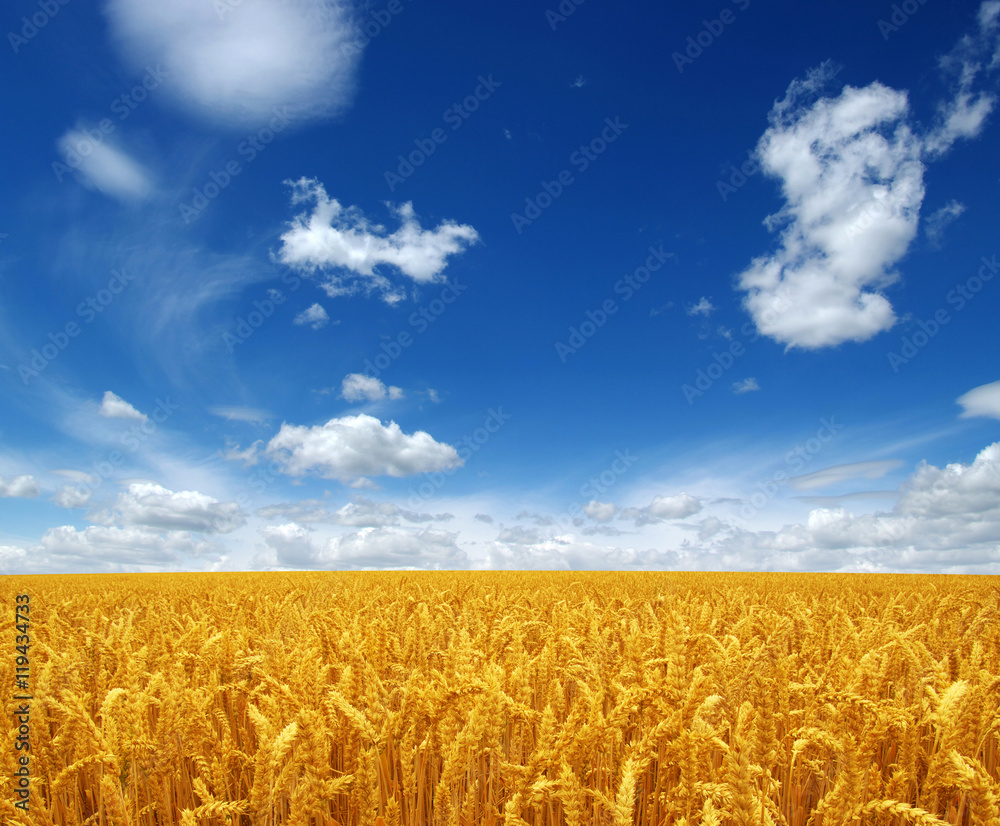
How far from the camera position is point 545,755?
2.23 meters

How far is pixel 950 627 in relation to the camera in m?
7.48

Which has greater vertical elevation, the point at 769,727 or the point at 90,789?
the point at 769,727

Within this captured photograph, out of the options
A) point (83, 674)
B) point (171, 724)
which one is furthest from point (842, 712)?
point (83, 674)

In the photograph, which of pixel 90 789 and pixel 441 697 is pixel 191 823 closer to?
pixel 441 697

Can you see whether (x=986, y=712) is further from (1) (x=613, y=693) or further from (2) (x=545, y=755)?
(2) (x=545, y=755)

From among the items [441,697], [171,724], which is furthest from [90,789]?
[441,697]

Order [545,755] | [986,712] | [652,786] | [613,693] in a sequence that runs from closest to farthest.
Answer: [545,755] → [986,712] → [613,693] → [652,786]

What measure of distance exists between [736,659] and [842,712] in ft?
4.83

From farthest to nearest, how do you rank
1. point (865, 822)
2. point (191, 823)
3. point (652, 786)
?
1. point (652, 786)
2. point (865, 822)
3. point (191, 823)

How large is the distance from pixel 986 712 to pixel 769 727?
77.6 inches

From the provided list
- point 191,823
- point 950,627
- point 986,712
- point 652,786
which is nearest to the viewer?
point 191,823

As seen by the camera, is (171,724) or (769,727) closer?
(769,727)

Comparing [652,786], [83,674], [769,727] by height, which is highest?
[769,727]

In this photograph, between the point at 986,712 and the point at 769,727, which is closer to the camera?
the point at 769,727
